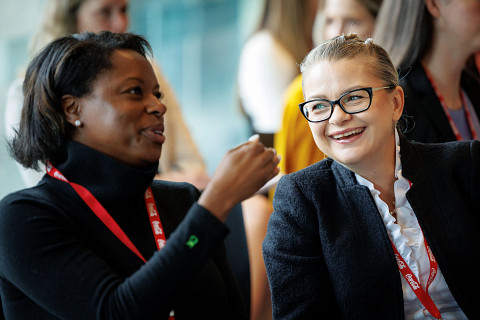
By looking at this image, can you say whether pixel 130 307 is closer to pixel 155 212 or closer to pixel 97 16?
pixel 155 212

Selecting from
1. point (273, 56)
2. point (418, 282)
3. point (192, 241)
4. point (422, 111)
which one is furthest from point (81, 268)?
point (273, 56)

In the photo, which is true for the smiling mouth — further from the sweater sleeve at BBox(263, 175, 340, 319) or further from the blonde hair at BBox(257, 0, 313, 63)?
the blonde hair at BBox(257, 0, 313, 63)

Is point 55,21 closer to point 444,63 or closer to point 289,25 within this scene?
point 289,25

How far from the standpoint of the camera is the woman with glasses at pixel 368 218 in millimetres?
1730

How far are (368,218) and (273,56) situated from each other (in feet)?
6.38

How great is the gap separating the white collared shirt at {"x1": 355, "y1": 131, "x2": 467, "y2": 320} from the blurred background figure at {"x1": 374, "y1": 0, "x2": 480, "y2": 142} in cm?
79

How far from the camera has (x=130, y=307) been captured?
4.60ft

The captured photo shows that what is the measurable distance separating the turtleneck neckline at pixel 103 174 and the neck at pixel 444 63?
1.50 m

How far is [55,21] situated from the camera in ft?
9.78

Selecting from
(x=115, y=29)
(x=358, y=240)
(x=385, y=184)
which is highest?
(x=115, y=29)

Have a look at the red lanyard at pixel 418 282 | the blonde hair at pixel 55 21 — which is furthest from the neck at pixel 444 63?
the blonde hair at pixel 55 21

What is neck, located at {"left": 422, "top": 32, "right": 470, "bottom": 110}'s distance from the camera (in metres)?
2.61

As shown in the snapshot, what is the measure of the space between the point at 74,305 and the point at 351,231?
0.81 meters

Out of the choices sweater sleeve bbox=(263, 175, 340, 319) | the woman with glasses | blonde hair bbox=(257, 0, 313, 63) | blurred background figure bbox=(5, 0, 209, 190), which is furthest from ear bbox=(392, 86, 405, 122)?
blonde hair bbox=(257, 0, 313, 63)
